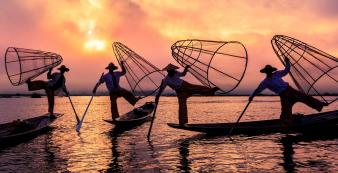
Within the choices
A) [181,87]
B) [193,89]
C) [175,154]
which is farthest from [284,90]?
[175,154]

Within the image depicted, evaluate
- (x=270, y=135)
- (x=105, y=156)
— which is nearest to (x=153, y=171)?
(x=105, y=156)

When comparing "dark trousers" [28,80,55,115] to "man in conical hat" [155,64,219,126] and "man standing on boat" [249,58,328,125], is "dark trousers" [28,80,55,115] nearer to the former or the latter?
"man in conical hat" [155,64,219,126]

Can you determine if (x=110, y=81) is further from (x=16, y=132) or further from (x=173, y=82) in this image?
(x=16, y=132)

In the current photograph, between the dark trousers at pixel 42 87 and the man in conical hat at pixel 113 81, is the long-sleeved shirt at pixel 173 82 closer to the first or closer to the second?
the man in conical hat at pixel 113 81

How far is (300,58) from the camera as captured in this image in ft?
66.3

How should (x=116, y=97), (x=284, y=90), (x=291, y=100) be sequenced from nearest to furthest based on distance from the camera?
(x=284, y=90) < (x=291, y=100) < (x=116, y=97)

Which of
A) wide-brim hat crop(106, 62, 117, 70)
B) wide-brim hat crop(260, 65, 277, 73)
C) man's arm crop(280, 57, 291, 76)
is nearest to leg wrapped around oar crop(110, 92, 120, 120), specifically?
wide-brim hat crop(106, 62, 117, 70)

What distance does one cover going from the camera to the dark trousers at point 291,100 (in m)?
17.6

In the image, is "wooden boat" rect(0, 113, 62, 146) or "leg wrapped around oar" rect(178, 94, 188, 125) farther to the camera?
"leg wrapped around oar" rect(178, 94, 188, 125)

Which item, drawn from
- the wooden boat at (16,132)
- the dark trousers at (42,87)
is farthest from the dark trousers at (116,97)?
the wooden boat at (16,132)

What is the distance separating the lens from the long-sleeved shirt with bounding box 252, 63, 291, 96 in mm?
17156

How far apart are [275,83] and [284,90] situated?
0.57 m

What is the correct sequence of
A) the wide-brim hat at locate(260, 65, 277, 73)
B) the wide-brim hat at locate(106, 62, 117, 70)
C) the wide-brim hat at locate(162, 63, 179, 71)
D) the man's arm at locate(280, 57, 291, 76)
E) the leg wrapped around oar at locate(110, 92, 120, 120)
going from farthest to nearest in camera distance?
the leg wrapped around oar at locate(110, 92, 120, 120), the wide-brim hat at locate(106, 62, 117, 70), the wide-brim hat at locate(162, 63, 179, 71), the wide-brim hat at locate(260, 65, 277, 73), the man's arm at locate(280, 57, 291, 76)

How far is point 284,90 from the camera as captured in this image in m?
17.5
